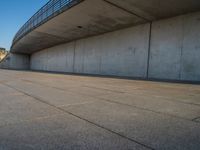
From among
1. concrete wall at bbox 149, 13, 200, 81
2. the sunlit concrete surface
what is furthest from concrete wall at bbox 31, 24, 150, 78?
the sunlit concrete surface

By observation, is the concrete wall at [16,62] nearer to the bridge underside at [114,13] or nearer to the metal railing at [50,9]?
the metal railing at [50,9]

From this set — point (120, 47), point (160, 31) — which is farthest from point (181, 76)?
point (120, 47)

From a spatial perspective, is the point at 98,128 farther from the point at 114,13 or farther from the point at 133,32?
the point at 133,32

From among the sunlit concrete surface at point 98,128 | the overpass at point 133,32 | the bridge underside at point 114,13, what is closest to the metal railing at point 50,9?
the overpass at point 133,32

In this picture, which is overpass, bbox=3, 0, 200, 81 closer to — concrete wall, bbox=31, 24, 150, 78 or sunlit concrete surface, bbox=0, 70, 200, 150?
concrete wall, bbox=31, 24, 150, 78

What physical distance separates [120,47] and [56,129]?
693 inches

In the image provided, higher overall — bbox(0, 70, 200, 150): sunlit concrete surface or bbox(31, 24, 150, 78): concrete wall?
bbox(31, 24, 150, 78): concrete wall

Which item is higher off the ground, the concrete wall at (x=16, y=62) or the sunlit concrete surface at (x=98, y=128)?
the concrete wall at (x=16, y=62)

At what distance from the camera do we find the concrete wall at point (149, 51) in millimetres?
13773

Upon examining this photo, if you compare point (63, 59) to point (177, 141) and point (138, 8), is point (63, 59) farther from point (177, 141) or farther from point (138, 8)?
point (177, 141)

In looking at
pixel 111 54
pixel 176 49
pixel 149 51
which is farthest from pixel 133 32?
pixel 176 49

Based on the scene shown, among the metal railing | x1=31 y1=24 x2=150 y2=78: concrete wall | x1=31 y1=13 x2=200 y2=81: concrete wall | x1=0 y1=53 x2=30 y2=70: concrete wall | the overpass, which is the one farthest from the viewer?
x1=0 y1=53 x2=30 y2=70: concrete wall

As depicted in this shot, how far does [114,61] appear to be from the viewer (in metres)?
20.0

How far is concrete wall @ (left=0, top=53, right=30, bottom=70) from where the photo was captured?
4494 cm
